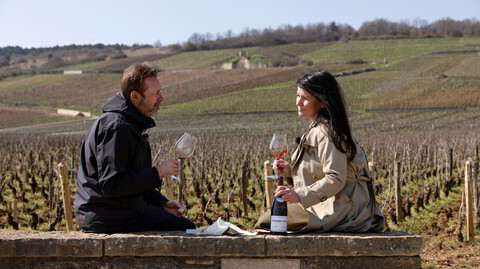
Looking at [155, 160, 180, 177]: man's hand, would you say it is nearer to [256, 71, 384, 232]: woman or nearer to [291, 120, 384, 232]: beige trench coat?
[256, 71, 384, 232]: woman

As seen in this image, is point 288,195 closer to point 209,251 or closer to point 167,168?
point 209,251

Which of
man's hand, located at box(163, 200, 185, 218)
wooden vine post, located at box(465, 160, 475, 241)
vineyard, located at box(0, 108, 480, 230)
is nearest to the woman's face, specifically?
man's hand, located at box(163, 200, 185, 218)

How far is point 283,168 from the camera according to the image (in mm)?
5039

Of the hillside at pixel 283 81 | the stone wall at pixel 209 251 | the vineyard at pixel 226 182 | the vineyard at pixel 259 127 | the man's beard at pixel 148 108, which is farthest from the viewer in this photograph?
the hillside at pixel 283 81

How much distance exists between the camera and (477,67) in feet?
203

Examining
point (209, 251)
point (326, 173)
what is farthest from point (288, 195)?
point (209, 251)

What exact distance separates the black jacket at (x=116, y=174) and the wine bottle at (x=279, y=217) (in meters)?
0.70

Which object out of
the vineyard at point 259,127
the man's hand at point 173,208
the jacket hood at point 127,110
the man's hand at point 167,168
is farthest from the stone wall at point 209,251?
the vineyard at point 259,127

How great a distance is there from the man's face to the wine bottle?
94cm

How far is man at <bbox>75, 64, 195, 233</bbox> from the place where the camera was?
4.72 meters

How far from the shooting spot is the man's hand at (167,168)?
4.88m

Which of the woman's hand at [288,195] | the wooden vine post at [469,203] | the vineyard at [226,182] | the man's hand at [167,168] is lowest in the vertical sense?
the vineyard at [226,182]

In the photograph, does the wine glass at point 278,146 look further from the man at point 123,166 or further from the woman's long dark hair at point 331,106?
the man at point 123,166

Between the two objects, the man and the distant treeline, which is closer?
the man
